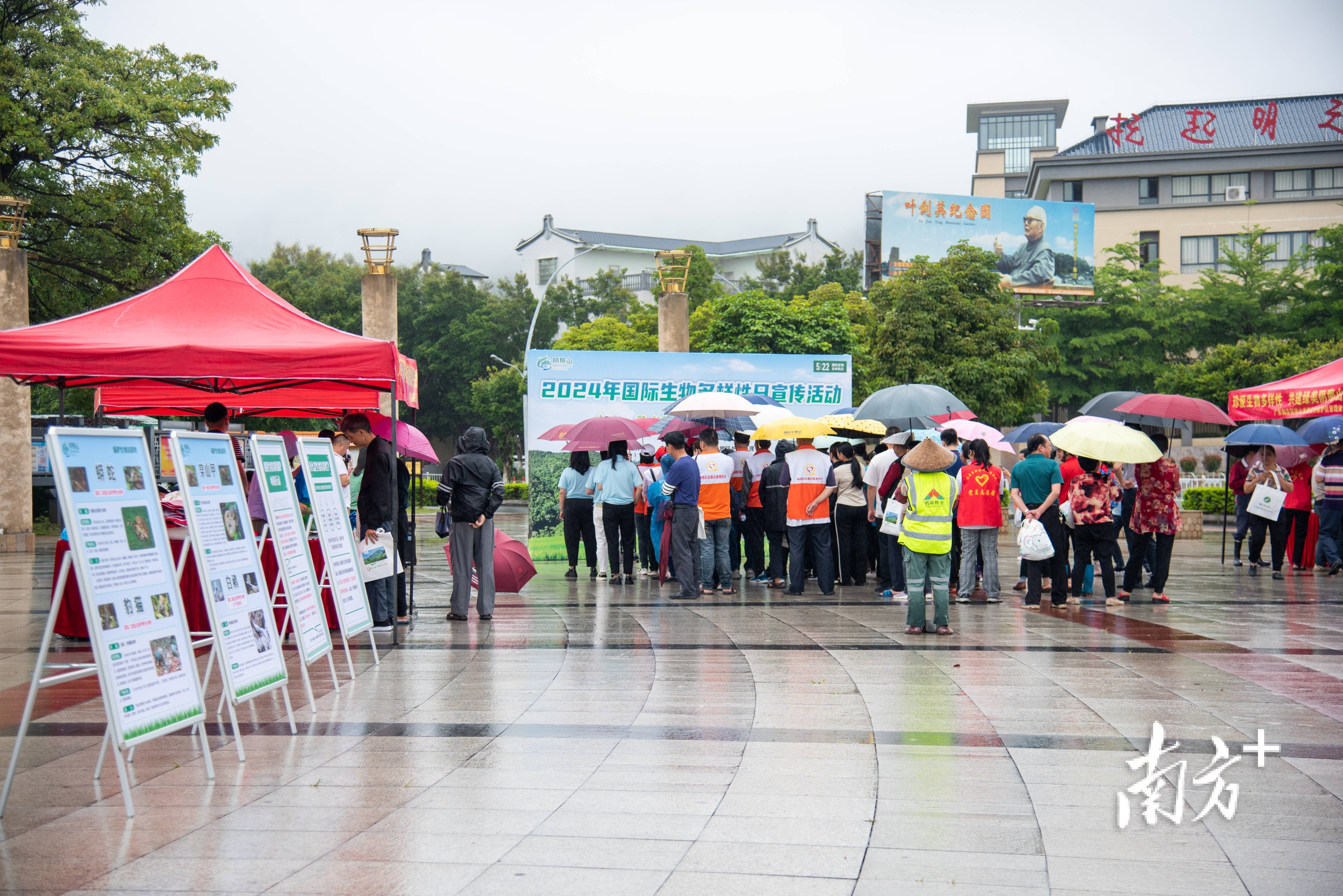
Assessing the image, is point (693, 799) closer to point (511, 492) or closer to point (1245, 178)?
point (511, 492)

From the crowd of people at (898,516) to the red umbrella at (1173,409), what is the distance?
493mm

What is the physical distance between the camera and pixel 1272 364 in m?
36.1

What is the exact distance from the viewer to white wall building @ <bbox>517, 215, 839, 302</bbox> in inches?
3580

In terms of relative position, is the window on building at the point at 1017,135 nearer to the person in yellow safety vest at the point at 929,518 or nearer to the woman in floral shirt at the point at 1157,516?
the woman in floral shirt at the point at 1157,516

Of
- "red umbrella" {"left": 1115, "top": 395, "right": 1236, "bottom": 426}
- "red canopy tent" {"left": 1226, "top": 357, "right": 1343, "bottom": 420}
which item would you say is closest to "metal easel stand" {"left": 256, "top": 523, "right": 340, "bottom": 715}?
"red umbrella" {"left": 1115, "top": 395, "right": 1236, "bottom": 426}

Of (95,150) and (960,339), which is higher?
(95,150)

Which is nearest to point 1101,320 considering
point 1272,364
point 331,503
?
point 1272,364

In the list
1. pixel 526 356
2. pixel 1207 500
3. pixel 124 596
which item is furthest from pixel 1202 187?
pixel 124 596

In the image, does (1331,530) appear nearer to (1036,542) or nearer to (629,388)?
(1036,542)

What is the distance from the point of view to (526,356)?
22938 millimetres

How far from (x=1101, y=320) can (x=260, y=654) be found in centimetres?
4081

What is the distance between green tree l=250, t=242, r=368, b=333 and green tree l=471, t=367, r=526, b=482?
688 centimetres

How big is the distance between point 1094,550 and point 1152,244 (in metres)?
49.5

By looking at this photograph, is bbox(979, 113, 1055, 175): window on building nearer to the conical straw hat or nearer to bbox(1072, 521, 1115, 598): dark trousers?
bbox(1072, 521, 1115, 598): dark trousers
